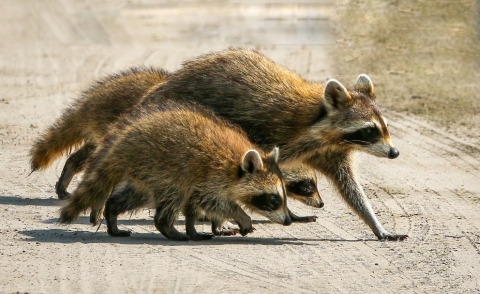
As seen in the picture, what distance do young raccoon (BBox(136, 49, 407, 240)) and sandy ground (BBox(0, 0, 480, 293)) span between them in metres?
0.85

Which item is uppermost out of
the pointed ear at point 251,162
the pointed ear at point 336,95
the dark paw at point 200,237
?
the pointed ear at point 336,95

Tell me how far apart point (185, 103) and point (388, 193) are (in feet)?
10.8

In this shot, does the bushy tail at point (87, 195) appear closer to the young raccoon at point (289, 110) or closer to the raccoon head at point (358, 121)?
the young raccoon at point (289, 110)

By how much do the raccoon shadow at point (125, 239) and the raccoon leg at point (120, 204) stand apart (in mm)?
106

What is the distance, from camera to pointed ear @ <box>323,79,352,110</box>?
13.2 m

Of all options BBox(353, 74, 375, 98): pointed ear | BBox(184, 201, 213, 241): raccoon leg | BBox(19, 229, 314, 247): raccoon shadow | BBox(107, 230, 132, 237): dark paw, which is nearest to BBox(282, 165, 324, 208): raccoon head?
BBox(353, 74, 375, 98): pointed ear

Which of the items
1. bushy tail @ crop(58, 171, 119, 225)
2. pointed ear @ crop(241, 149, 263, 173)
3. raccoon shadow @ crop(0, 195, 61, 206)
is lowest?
raccoon shadow @ crop(0, 195, 61, 206)

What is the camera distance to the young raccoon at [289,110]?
1326cm

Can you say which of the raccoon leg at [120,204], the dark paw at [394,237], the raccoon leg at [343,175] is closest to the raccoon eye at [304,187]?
the raccoon leg at [343,175]

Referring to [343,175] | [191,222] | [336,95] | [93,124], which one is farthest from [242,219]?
[93,124]

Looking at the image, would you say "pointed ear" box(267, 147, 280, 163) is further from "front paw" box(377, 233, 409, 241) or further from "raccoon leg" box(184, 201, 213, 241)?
"front paw" box(377, 233, 409, 241)

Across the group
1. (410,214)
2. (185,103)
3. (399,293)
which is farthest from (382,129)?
(399,293)

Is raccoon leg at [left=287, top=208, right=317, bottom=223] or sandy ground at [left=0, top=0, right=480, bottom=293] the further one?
raccoon leg at [left=287, top=208, right=317, bottom=223]

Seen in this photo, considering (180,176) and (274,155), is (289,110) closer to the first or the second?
(274,155)
